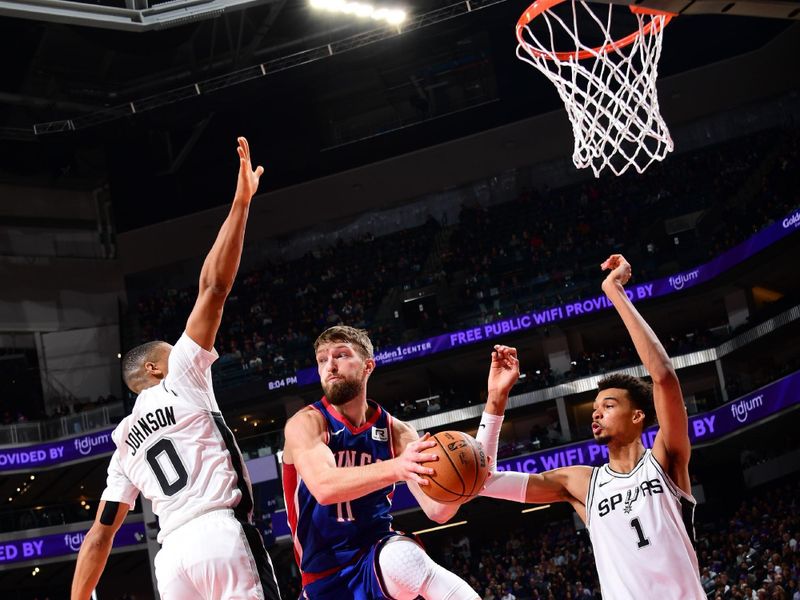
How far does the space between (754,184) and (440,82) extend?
9476 mm

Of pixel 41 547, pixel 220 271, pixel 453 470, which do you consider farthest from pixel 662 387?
pixel 41 547

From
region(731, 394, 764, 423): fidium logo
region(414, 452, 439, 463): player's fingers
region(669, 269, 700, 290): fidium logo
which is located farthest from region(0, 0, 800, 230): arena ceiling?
region(414, 452, 439, 463): player's fingers

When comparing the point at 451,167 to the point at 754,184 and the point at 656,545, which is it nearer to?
the point at 754,184

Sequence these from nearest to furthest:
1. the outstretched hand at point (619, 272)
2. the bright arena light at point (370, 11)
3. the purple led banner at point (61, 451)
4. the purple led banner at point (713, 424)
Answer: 1. the outstretched hand at point (619, 272)
2. the purple led banner at point (713, 424)
3. the bright arena light at point (370, 11)
4. the purple led banner at point (61, 451)

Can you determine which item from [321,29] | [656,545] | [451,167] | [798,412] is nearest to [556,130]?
[451,167]

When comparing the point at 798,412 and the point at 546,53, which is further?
the point at 798,412

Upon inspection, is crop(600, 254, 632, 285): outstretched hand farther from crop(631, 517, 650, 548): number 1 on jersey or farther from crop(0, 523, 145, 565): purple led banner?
crop(0, 523, 145, 565): purple led banner

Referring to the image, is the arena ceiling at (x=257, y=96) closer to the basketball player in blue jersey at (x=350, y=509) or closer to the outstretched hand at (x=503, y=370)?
the outstretched hand at (x=503, y=370)

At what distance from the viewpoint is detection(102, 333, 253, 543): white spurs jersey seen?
14.3 feet

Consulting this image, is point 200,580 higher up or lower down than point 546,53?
lower down

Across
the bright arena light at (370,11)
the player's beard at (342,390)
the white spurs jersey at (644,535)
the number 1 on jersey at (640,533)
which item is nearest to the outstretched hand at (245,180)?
the player's beard at (342,390)

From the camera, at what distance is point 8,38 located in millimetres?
24844

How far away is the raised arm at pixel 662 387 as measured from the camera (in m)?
4.56

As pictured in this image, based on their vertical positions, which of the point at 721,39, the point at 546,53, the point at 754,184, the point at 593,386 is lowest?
the point at 593,386
